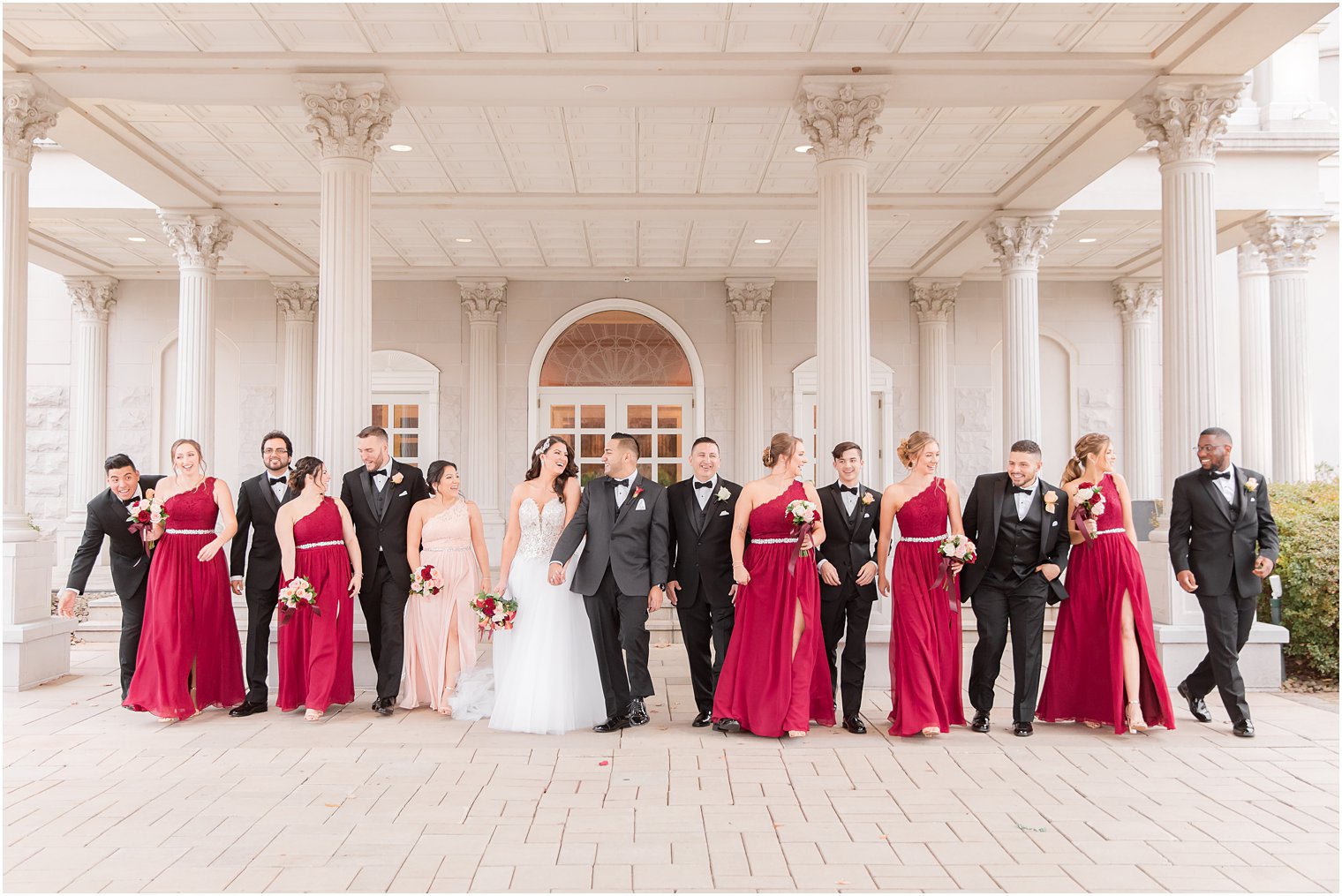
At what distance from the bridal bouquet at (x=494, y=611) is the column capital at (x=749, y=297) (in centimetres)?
1036

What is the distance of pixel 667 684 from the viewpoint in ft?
26.4

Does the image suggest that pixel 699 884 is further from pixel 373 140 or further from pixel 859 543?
pixel 373 140

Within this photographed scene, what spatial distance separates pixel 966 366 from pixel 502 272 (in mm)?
7863

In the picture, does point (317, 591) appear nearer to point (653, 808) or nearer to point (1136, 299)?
point (653, 808)

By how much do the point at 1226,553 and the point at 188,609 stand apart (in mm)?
6888

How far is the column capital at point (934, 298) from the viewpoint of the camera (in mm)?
15930

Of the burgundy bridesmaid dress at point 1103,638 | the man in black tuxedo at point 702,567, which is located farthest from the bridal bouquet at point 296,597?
the burgundy bridesmaid dress at point 1103,638

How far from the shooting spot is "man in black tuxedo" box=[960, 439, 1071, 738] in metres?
6.25

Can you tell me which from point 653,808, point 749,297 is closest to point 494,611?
point 653,808

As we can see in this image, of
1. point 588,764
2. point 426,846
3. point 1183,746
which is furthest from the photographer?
point 1183,746

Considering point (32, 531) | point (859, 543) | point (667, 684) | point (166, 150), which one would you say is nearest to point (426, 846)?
point (859, 543)

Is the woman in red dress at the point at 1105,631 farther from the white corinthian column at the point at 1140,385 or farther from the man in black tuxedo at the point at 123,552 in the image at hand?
the white corinthian column at the point at 1140,385

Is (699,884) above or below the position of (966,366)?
below

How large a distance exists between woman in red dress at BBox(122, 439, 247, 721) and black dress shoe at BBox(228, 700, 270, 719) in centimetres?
11
